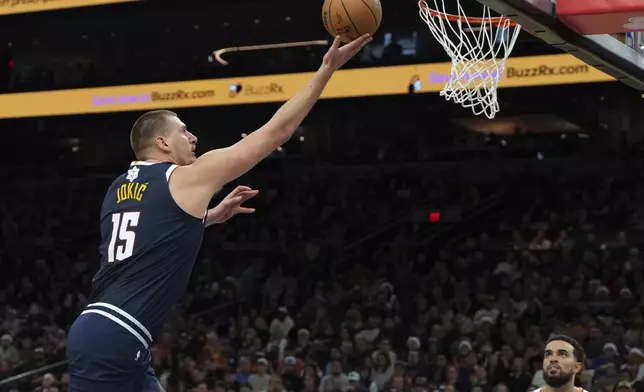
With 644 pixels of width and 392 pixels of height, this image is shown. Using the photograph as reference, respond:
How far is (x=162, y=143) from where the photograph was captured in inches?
152

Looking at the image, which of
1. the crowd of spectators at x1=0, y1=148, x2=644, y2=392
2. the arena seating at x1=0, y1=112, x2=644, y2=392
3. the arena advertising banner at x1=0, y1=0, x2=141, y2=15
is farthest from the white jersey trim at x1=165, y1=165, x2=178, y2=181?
the arena advertising banner at x1=0, y1=0, x2=141, y2=15

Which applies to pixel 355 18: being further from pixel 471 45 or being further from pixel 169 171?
pixel 471 45

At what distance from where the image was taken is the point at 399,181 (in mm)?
18891

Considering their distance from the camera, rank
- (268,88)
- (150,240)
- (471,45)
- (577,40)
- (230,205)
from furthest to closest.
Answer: (268,88) → (471,45) → (577,40) → (230,205) → (150,240)

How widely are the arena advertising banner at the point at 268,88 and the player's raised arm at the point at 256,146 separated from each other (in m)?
9.89

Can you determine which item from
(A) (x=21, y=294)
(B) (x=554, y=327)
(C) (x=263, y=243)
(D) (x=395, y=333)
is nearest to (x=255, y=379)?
(D) (x=395, y=333)

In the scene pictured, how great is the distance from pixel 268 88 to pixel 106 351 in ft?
39.0

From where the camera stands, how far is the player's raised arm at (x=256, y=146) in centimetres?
361

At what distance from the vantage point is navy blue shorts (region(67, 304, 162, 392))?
11.8ft

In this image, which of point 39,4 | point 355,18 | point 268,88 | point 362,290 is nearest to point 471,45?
point 355,18

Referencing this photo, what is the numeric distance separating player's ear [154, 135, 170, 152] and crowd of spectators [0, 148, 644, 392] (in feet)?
23.6

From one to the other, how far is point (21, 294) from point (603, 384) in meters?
11.5

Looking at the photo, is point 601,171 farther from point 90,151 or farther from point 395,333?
point 90,151

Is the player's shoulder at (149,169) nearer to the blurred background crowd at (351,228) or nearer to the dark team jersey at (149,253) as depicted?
the dark team jersey at (149,253)
